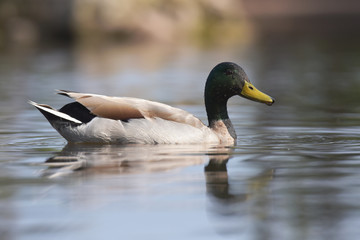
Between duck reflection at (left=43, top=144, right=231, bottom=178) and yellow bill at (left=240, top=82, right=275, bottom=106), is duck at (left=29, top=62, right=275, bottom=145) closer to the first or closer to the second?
duck reflection at (left=43, top=144, right=231, bottom=178)

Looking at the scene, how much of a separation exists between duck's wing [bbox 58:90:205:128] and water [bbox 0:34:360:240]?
1.06ft

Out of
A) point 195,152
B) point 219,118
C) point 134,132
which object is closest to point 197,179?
point 195,152

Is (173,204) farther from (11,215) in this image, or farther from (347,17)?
(347,17)

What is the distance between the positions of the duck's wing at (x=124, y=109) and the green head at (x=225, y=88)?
72 cm

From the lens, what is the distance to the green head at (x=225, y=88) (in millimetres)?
9492

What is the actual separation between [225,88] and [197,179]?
2876 millimetres

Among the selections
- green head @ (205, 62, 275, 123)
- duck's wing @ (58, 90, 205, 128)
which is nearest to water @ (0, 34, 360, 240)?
duck's wing @ (58, 90, 205, 128)

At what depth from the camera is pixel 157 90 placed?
1680 cm

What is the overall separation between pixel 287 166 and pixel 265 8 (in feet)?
188

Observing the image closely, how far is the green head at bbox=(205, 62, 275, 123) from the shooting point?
31.1 ft

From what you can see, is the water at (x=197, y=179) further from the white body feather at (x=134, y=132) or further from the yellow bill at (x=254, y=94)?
the yellow bill at (x=254, y=94)

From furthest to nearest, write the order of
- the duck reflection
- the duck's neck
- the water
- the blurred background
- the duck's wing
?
the duck's neck → the duck's wing → the duck reflection → the blurred background → the water

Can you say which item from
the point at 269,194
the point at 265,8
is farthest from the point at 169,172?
the point at 265,8

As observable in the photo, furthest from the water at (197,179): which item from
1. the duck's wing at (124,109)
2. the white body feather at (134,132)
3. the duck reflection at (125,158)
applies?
the duck's wing at (124,109)
